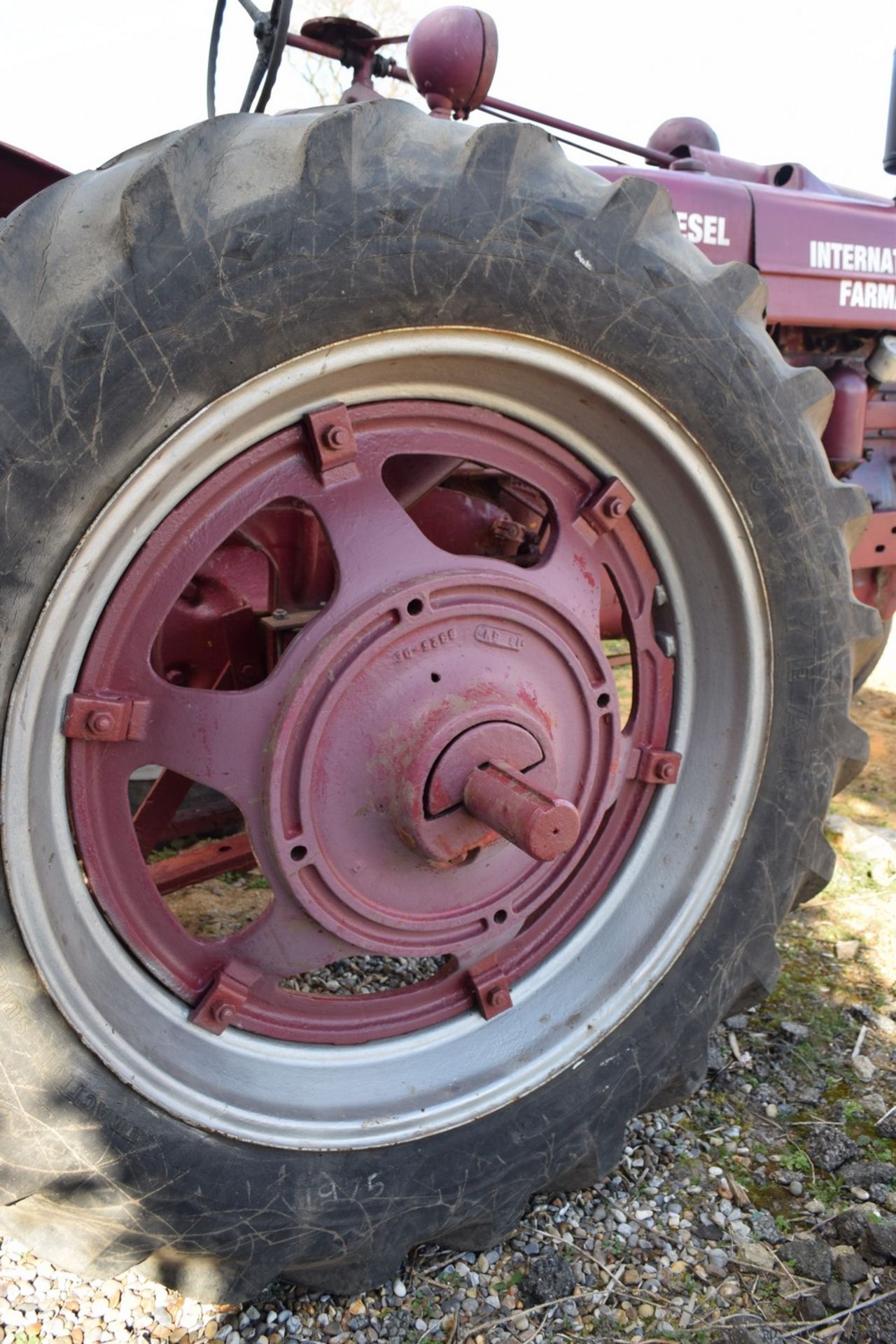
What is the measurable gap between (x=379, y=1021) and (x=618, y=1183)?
53 cm

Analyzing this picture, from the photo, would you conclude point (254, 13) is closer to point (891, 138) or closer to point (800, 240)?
point (800, 240)

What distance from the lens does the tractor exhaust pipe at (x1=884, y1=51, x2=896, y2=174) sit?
2.65 meters

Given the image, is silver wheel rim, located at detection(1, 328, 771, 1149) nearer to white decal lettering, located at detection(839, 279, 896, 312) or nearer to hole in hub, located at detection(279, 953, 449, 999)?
hole in hub, located at detection(279, 953, 449, 999)

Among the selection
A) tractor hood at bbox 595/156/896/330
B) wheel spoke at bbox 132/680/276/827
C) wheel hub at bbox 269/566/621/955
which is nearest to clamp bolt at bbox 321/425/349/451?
wheel hub at bbox 269/566/621/955

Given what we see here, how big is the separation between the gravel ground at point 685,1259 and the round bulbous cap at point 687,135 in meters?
2.33

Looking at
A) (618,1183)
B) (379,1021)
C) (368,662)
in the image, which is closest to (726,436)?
(368,662)

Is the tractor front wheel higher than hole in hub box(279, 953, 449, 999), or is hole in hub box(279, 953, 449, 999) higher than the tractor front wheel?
the tractor front wheel

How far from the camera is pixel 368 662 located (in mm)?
1470

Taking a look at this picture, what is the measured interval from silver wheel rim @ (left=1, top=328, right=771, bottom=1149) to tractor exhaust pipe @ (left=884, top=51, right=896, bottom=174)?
5.55 feet

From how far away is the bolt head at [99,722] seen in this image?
51.7 inches

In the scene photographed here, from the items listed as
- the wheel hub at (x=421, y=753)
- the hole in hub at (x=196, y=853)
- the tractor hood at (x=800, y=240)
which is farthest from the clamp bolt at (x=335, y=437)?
the tractor hood at (x=800, y=240)

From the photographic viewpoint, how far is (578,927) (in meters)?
1.82

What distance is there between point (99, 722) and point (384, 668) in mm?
400

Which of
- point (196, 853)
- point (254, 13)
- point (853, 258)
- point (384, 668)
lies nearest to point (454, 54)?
point (254, 13)
